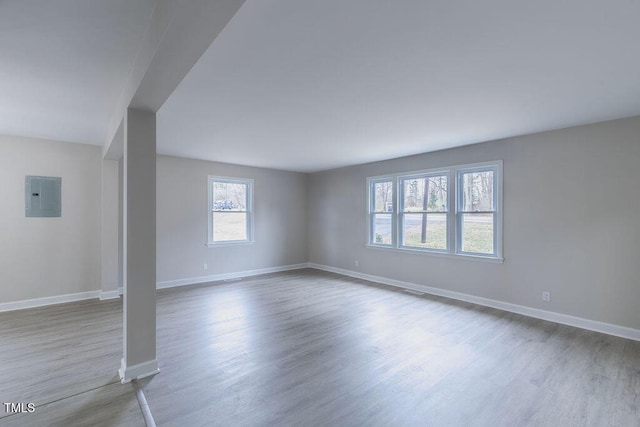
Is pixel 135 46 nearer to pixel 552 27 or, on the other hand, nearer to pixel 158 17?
pixel 158 17

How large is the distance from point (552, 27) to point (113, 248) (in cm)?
616

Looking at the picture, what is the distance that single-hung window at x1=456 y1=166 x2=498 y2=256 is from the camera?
4.55 meters

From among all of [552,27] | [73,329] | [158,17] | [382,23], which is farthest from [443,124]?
[73,329]

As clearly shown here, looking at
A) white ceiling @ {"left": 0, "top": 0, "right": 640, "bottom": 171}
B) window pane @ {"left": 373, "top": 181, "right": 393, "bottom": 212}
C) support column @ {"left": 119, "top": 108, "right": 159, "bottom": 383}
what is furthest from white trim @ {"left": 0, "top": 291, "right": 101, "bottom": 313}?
window pane @ {"left": 373, "top": 181, "right": 393, "bottom": 212}

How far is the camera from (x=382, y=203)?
20.4 ft

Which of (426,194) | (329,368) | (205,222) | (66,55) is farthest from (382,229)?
(66,55)

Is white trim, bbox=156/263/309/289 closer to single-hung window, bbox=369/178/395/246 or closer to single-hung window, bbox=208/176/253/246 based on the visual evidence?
single-hung window, bbox=208/176/253/246

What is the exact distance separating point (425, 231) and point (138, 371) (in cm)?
475

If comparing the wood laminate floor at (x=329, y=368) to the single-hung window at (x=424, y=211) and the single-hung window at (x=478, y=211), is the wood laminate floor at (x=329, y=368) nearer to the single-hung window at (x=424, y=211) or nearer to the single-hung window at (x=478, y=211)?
the single-hung window at (x=478, y=211)

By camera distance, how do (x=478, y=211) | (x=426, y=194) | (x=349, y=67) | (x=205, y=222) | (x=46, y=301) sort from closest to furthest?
(x=349, y=67) → (x=46, y=301) → (x=478, y=211) → (x=426, y=194) → (x=205, y=222)

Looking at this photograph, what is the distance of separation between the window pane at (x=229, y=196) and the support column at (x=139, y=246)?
3792mm

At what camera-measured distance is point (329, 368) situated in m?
2.70

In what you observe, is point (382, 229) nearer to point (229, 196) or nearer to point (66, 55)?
point (229, 196)

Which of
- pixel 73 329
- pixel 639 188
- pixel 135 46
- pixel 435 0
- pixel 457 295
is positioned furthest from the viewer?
pixel 457 295
